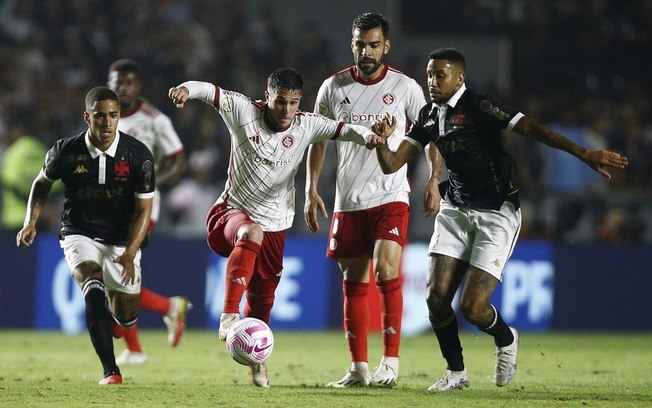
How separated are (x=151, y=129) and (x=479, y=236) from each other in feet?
12.5

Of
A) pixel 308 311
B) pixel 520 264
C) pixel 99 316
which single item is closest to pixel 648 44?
pixel 520 264

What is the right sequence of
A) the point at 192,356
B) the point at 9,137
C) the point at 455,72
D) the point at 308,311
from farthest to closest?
the point at 9,137
the point at 308,311
the point at 192,356
the point at 455,72

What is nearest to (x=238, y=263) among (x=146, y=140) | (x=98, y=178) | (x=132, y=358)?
(x=98, y=178)

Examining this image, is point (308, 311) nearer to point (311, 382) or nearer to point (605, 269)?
point (605, 269)

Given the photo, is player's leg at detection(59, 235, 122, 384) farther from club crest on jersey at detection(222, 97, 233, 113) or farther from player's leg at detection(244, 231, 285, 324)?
club crest on jersey at detection(222, 97, 233, 113)

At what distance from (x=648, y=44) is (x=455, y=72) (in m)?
11.1

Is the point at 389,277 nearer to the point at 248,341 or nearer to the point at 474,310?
the point at 474,310

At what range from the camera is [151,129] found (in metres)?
10.6

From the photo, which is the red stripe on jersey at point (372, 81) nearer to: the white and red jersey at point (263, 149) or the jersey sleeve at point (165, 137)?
the white and red jersey at point (263, 149)

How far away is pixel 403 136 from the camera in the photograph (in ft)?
27.9

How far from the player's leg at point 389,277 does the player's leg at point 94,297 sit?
1785 millimetres

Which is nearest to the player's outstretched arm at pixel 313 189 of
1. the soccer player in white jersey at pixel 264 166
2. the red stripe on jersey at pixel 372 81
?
the soccer player in white jersey at pixel 264 166

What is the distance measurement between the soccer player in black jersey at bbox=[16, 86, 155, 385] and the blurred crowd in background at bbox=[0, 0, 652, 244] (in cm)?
578

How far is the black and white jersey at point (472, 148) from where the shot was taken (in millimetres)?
7879
